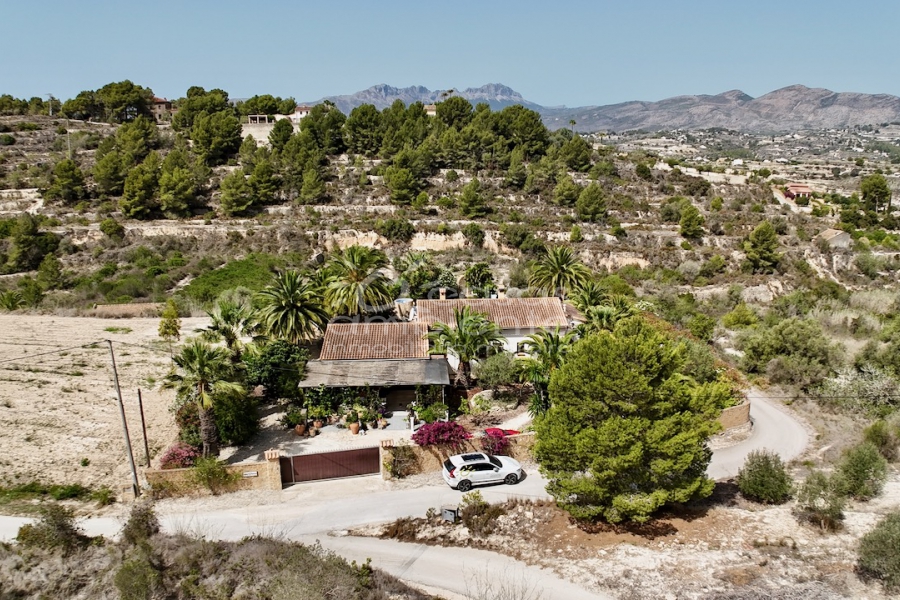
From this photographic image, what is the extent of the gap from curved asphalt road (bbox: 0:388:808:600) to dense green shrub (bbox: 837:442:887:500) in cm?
362

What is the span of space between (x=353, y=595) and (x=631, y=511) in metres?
7.54

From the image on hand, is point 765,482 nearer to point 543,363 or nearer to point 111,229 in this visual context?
point 543,363

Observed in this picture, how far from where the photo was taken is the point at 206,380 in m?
19.2

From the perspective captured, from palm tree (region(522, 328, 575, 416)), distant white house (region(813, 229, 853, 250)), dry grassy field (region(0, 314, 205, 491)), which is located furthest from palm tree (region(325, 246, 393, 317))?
distant white house (region(813, 229, 853, 250))

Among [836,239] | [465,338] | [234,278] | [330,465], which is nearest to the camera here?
[330,465]

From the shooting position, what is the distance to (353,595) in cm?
1303

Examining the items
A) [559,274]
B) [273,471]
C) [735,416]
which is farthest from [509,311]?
[273,471]

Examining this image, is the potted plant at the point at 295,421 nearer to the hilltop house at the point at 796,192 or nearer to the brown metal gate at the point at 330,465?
the brown metal gate at the point at 330,465

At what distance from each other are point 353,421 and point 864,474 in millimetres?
17414

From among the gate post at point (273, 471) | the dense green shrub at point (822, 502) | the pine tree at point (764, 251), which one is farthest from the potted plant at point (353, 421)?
the pine tree at point (764, 251)

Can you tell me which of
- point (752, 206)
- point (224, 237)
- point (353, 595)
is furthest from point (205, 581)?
point (752, 206)

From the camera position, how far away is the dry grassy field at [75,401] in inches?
782

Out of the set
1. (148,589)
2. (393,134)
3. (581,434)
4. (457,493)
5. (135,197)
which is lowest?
(457,493)

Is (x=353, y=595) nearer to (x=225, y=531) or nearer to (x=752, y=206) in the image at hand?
(x=225, y=531)
